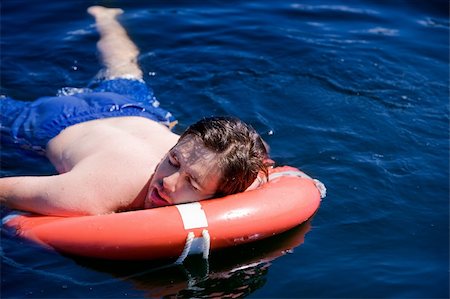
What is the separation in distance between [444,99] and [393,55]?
102cm

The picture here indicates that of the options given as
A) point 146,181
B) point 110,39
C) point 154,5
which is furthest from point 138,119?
point 154,5

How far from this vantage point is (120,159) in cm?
423

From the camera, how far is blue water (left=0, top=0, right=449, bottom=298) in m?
3.93

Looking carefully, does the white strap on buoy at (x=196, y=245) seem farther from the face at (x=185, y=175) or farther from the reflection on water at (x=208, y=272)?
the face at (x=185, y=175)

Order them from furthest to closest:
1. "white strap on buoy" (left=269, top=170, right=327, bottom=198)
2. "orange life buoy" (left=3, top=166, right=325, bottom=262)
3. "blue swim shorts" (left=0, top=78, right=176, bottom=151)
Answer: "blue swim shorts" (left=0, top=78, right=176, bottom=151)
"white strap on buoy" (left=269, top=170, right=327, bottom=198)
"orange life buoy" (left=3, top=166, right=325, bottom=262)

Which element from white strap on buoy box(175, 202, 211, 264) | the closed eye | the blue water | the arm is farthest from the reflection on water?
the closed eye

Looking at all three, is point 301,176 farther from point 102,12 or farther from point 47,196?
point 102,12

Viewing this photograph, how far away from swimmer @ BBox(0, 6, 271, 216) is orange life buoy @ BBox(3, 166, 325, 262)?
0.39 ft

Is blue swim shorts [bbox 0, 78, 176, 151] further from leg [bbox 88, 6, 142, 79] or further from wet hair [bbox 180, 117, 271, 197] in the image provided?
wet hair [bbox 180, 117, 271, 197]

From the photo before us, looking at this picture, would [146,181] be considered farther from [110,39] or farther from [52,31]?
[52,31]

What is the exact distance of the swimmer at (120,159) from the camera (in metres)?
3.86

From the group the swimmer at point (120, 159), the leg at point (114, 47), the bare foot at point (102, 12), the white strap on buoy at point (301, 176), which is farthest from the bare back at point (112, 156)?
the bare foot at point (102, 12)

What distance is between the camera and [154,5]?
8305mm

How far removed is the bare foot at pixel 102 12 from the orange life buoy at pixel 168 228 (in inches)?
153
